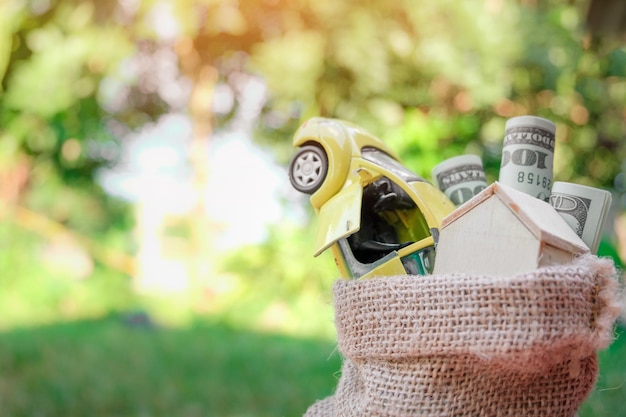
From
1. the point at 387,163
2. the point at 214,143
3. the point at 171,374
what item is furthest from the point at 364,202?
the point at 214,143

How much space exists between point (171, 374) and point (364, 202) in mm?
1602

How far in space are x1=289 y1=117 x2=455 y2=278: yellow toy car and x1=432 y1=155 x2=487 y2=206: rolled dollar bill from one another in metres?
0.06

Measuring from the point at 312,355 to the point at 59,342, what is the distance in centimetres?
100

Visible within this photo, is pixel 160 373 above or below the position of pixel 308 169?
below

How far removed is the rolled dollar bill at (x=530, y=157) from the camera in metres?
0.74

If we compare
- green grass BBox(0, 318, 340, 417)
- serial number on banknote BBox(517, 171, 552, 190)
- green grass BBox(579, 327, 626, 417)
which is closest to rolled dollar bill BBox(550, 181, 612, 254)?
serial number on banknote BBox(517, 171, 552, 190)

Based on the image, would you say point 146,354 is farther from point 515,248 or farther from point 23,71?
point 515,248

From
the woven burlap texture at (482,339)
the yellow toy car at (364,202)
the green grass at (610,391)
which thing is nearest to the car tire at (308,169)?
the yellow toy car at (364,202)

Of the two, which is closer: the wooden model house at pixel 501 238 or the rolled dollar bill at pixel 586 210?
the wooden model house at pixel 501 238

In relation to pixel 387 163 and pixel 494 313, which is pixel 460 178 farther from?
pixel 494 313

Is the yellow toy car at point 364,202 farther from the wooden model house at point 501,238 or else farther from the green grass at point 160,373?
the green grass at point 160,373

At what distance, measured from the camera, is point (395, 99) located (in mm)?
2623

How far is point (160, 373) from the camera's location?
85.5 inches

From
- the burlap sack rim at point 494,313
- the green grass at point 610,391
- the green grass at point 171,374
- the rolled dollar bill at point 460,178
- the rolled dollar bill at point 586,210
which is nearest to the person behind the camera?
the burlap sack rim at point 494,313
